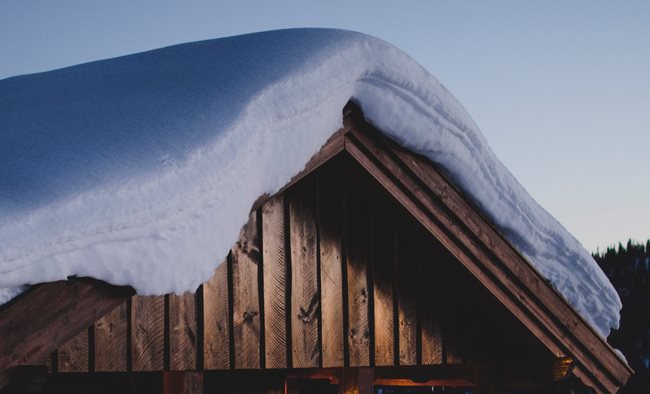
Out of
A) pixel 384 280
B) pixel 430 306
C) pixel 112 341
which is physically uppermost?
pixel 384 280

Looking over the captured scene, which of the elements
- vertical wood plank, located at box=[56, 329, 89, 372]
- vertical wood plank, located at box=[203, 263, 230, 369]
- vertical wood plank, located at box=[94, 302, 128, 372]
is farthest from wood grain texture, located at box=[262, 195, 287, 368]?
vertical wood plank, located at box=[56, 329, 89, 372]

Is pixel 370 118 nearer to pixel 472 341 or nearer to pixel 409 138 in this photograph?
pixel 409 138

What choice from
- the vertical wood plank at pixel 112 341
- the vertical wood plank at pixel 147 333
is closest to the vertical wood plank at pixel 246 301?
the vertical wood plank at pixel 147 333

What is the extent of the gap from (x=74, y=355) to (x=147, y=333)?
0.36 metres

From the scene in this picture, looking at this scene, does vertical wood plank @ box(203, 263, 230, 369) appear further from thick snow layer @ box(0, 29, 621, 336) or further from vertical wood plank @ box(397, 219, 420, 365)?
vertical wood plank @ box(397, 219, 420, 365)

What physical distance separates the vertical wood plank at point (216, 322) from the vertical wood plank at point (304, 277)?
1.32 ft

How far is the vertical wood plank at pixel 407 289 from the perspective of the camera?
5289mm

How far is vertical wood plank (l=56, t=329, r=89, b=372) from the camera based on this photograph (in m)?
3.95

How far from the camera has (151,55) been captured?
15.9ft

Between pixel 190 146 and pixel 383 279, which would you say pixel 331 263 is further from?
pixel 190 146

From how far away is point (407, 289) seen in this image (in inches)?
211

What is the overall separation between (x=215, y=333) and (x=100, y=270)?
61.8 inches

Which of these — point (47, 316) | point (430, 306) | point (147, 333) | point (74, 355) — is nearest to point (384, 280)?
point (430, 306)

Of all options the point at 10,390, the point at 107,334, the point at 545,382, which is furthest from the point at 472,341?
the point at 10,390
